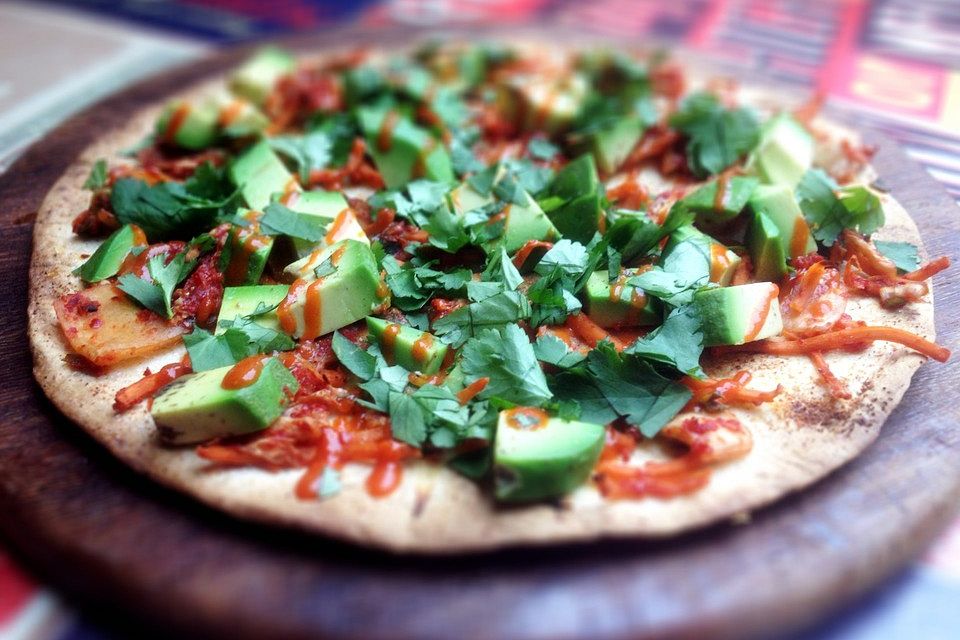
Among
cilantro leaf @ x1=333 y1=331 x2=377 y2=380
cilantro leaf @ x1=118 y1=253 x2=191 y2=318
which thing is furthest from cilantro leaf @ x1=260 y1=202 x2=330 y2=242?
cilantro leaf @ x1=333 y1=331 x2=377 y2=380

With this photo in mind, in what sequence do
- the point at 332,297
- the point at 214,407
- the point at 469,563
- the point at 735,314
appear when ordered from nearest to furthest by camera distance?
1. the point at 469,563
2. the point at 214,407
3. the point at 735,314
4. the point at 332,297

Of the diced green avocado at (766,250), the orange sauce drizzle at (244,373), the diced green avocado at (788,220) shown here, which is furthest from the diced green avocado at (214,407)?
the diced green avocado at (788,220)

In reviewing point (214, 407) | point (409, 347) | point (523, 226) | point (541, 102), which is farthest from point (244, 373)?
point (541, 102)

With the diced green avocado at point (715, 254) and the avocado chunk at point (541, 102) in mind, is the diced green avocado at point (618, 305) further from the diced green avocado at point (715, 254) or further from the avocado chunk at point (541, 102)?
the avocado chunk at point (541, 102)

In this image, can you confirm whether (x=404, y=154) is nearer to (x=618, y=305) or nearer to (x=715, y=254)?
(x=618, y=305)

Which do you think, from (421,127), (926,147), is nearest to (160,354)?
(421,127)

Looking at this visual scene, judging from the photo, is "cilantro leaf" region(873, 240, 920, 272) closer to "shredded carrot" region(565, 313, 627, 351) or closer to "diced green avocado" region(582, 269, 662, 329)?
"diced green avocado" region(582, 269, 662, 329)

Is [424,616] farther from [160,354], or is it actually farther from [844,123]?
[844,123]
